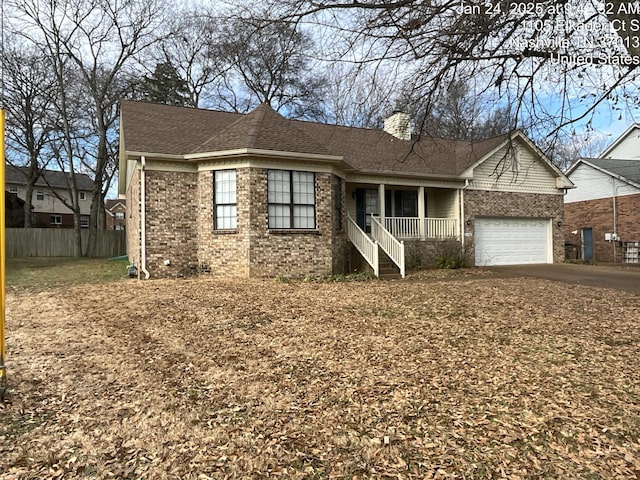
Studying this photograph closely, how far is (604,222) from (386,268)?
16.9 metres

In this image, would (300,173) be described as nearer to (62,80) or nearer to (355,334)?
(355,334)

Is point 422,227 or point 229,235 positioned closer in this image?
point 229,235

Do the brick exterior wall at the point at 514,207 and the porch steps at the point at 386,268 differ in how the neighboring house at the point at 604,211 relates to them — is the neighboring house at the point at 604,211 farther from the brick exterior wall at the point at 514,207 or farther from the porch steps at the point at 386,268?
the porch steps at the point at 386,268

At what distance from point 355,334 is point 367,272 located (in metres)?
6.76

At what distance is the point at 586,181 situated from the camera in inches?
923

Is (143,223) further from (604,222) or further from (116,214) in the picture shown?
(116,214)

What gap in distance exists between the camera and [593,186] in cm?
2306

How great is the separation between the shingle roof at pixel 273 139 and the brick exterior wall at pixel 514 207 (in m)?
1.52

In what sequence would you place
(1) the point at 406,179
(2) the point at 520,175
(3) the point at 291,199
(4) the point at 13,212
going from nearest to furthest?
1. (3) the point at 291,199
2. (1) the point at 406,179
3. (2) the point at 520,175
4. (4) the point at 13,212

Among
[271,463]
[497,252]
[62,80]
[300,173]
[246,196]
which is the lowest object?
[271,463]

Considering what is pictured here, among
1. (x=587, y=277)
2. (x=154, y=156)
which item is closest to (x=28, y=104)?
(x=154, y=156)

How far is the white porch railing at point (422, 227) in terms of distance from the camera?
15.0 m

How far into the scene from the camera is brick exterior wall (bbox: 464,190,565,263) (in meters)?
16.0

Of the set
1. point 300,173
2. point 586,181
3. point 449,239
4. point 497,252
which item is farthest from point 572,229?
point 300,173
